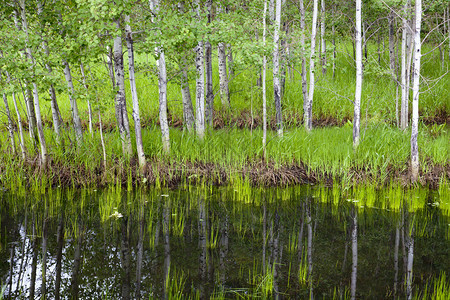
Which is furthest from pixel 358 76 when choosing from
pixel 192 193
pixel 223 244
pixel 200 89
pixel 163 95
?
pixel 223 244

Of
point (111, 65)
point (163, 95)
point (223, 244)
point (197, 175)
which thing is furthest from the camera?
point (197, 175)

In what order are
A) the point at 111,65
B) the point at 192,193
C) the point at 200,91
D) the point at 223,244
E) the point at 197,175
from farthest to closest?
1. the point at 200,91
2. the point at 197,175
3. the point at 111,65
4. the point at 192,193
5. the point at 223,244

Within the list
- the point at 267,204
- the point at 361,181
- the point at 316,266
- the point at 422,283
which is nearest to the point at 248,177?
the point at 267,204

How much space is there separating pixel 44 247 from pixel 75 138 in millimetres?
3755

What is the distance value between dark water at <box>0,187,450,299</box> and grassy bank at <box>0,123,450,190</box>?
1.46ft

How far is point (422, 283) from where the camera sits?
5.00 metres

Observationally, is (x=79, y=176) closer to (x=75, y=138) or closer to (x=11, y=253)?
(x=75, y=138)

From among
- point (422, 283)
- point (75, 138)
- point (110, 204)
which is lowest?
point (422, 283)

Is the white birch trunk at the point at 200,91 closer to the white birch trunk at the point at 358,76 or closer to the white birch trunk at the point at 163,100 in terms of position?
the white birch trunk at the point at 163,100

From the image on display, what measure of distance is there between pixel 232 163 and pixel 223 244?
3305 mm

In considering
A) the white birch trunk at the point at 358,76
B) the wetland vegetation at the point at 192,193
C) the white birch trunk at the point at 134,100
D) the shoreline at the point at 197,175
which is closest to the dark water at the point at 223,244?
the wetland vegetation at the point at 192,193

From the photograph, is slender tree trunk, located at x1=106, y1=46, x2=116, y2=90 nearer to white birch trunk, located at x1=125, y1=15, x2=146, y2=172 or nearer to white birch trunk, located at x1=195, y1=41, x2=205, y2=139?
white birch trunk, located at x1=125, y1=15, x2=146, y2=172

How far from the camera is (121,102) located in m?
8.67

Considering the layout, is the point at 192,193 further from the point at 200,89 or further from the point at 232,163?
the point at 200,89
